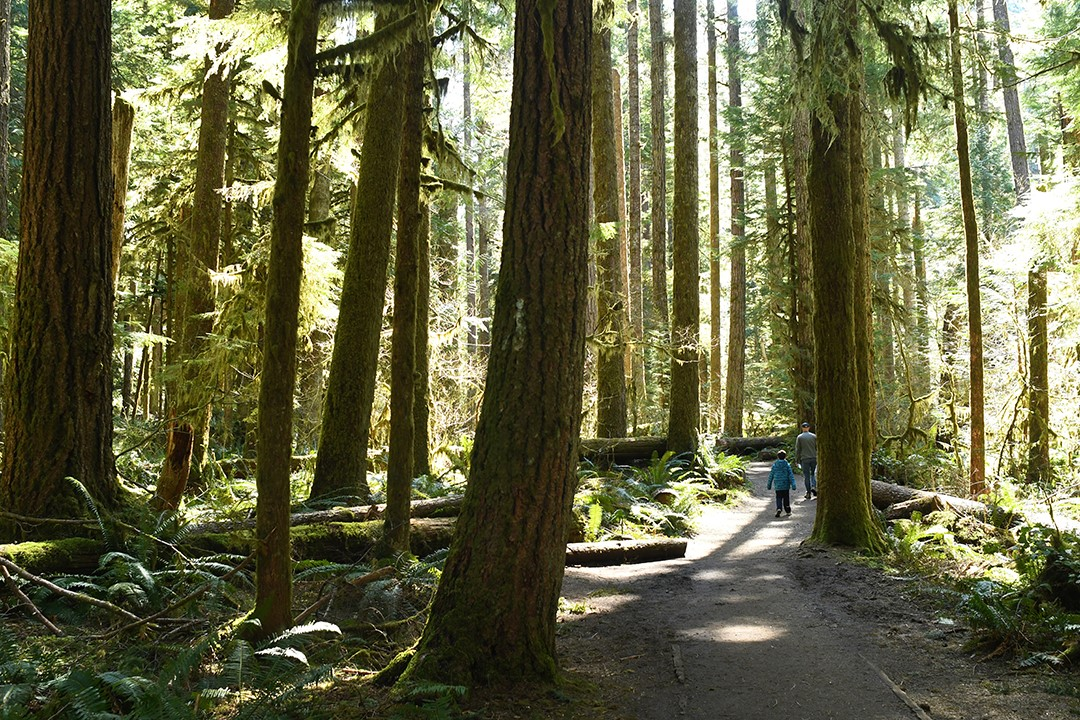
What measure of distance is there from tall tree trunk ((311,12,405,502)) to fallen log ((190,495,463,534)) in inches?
28.8

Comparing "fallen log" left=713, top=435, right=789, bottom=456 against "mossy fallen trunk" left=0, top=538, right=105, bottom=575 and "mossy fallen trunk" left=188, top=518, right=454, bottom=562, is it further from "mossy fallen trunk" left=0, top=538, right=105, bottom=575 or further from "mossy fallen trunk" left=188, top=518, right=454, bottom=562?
"mossy fallen trunk" left=0, top=538, right=105, bottom=575

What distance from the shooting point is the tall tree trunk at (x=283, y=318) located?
5441 mm

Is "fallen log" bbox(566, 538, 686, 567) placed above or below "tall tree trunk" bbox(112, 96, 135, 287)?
below

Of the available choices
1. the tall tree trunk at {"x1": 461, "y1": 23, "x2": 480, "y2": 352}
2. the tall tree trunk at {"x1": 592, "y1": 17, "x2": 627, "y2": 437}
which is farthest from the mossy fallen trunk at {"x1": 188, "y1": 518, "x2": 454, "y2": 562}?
the tall tree trunk at {"x1": 592, "y1": 17, "x2": 627, "y2": 437}

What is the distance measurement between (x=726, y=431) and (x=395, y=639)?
22766 mm

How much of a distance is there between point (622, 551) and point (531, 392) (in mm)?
5858

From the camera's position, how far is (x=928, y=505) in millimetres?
13367

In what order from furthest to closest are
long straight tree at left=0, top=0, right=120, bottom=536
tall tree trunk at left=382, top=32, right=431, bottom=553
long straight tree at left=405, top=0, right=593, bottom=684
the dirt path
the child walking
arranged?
the child walking < tall tree trunk at left=382, top=32, right=431, bottom=553 < long straight tree at left=0, top=0, right=120, bottom=536 < long straight tree at left=405, top=0, right=593, bottom=684 < the dirt path

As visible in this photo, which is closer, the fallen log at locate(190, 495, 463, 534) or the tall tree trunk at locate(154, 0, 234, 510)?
the fallen log at locate(190, 495, 463, 534)

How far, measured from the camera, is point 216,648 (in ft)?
18.5

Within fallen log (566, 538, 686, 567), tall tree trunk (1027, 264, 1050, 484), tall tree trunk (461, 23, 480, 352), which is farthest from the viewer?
tall tree trunk (1027, 264, 1050, 484)

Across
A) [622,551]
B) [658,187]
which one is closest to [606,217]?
[658,187]

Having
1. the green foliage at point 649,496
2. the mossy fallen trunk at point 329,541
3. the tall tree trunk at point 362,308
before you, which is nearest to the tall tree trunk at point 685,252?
the green foliage at point 649,496

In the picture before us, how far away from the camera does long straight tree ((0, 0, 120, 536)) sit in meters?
7.11
